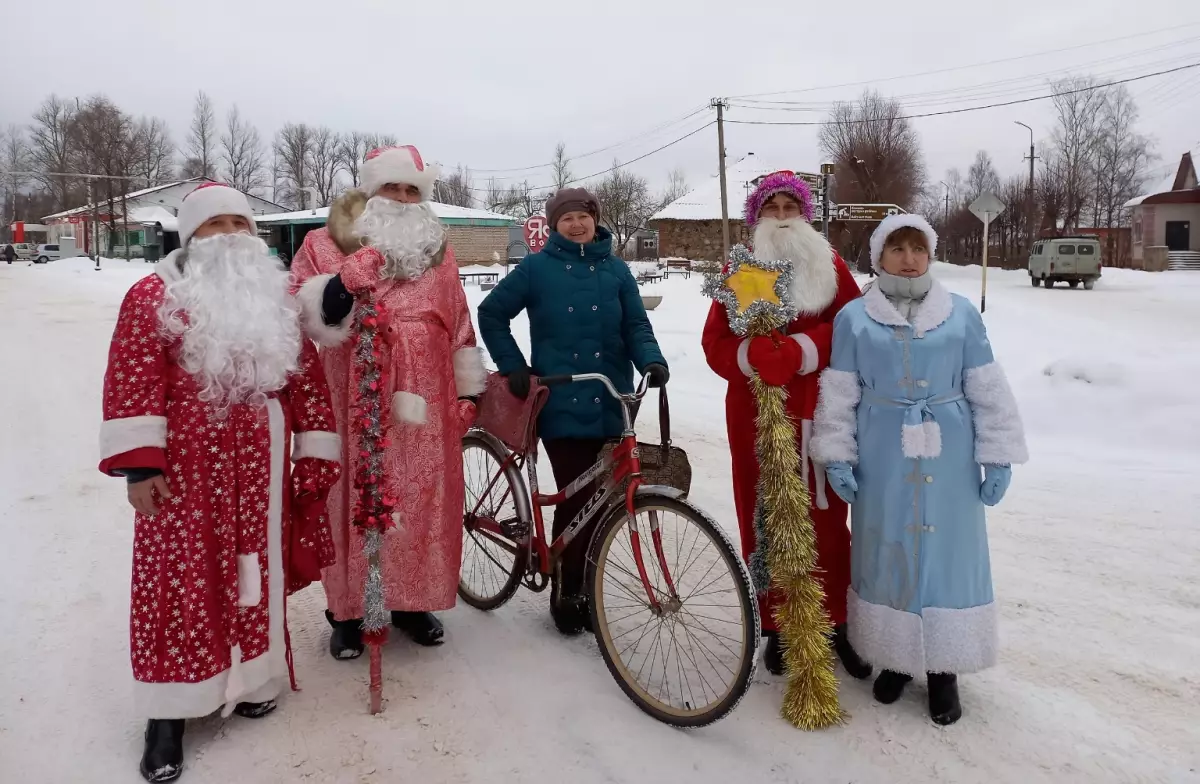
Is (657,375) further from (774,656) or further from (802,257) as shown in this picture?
(774,656)

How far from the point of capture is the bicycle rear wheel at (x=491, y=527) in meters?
3.76

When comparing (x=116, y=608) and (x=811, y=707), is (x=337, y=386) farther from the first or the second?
(x=811, y=707)

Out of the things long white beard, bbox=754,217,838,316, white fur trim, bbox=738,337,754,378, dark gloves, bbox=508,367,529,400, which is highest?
long white beard, bbox=754,217,838,316

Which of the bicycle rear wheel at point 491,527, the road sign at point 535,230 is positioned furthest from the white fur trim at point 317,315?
the road sign at point 535,230

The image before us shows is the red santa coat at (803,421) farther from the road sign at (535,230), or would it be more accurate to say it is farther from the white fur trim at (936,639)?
the road sign at (535,230)

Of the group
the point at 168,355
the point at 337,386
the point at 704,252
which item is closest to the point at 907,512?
the point at 337,386

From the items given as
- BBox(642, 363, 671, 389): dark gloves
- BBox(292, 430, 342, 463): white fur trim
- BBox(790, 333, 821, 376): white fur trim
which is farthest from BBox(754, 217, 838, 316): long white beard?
BBox(292, 430, 342, 463): white fur trim

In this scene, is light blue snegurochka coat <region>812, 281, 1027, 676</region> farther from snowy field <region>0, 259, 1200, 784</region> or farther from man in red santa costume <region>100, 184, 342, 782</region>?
man in red santa costume <region>100, 184, 342, 782</region>

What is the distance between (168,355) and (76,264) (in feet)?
155

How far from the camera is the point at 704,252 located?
143ft

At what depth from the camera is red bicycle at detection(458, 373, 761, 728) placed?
2.91 metres

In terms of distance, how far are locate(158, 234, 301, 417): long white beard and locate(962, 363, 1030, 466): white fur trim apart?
2484mm

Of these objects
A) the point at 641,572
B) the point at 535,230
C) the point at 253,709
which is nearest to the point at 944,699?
the point at 641,572

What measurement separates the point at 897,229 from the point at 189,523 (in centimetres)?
274
